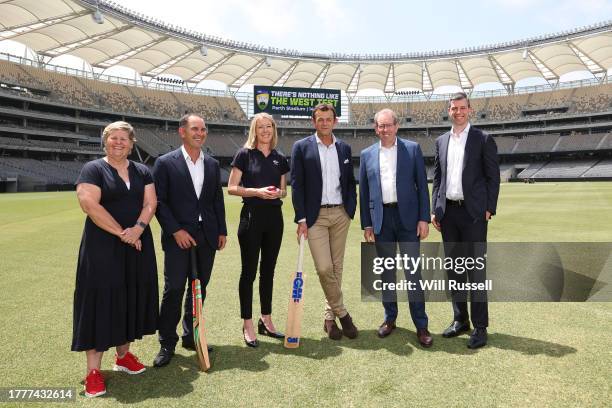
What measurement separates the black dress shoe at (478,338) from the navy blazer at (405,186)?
3.75ft

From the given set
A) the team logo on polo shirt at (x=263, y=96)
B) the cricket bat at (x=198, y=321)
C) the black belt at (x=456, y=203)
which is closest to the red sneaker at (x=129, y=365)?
the cricket bat at (x=198, y=321)

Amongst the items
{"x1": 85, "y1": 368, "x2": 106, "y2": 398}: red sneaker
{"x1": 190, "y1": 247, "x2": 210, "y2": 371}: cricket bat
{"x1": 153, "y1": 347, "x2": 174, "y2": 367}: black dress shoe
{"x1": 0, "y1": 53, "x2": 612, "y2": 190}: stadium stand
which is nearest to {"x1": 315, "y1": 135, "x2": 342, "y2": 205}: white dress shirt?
{"x1": 190, "y1": 247, "x2": 210, "y2": 371}: cricket bat

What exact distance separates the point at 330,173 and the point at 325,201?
31 centimetres

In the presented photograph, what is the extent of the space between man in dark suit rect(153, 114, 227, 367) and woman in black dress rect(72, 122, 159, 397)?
0.22 meters

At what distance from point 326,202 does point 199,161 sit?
1345 millimetres

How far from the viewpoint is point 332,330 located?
3875mm

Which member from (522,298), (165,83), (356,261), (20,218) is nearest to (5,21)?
(165,83)

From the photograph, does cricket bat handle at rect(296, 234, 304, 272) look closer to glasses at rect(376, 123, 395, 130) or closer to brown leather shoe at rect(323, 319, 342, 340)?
brown leather shoe at rect(323, 319, 342, 340)

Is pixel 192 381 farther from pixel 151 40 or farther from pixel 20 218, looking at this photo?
pixel 151 40

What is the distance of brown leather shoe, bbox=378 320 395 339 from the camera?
12.7 ft

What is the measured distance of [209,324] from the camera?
4.25 metres

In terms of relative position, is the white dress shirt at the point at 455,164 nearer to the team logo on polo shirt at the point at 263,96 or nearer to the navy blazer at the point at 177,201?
the navy blazer at the point at 177,201

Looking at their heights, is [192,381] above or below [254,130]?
A: below

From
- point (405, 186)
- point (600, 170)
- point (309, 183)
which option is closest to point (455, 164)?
point (405, 186)
